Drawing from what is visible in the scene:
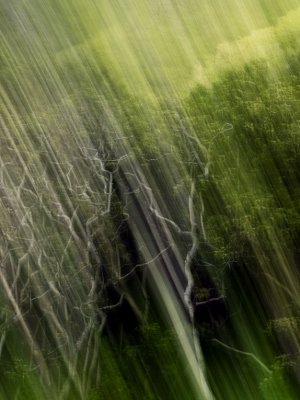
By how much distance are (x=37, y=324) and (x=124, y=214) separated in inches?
61.6

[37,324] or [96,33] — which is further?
[96,33]

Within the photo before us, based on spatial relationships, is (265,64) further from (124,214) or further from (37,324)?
(37,324)

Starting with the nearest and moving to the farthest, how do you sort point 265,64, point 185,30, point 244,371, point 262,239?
point 244,371
point 262,239
point 265,64
point 185,30

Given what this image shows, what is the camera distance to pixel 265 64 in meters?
6.28

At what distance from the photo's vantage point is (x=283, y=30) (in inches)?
253

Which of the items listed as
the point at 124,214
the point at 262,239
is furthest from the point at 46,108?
the point at 262,239

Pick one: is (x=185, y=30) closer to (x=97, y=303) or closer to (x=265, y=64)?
(x=265, y=64)

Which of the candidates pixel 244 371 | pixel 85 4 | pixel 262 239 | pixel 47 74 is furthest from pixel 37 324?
pixel 85 4

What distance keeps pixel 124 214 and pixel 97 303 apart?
41.7 inches

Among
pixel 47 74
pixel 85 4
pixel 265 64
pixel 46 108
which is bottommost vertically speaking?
pixel 265 64

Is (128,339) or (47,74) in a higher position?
(47,74)

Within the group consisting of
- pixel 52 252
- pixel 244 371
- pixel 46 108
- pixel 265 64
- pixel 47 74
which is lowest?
pixel 244 371

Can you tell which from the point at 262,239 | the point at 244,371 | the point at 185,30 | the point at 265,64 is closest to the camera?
the point at 244,371

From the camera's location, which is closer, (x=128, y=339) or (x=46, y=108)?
(x=128, y=339)
